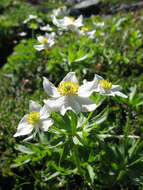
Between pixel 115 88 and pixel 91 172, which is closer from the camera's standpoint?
pixel 91 172

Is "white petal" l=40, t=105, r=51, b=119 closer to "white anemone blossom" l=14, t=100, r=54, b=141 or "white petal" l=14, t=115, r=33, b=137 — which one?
"white anemone blossom" l=14, t=100, r=54, b=141

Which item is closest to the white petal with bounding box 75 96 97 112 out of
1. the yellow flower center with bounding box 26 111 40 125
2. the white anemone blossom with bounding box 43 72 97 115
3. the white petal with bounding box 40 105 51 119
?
the white anemone blossom with bounding box 43 72 97 115

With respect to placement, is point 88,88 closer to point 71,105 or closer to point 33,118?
point 71,105

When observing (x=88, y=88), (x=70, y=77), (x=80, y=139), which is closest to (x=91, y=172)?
(x=80, y=139)

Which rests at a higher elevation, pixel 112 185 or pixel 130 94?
pixel 130 94

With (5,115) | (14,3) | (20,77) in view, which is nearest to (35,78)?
(20,77)

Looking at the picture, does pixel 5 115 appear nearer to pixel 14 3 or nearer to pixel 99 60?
pixel 99 60

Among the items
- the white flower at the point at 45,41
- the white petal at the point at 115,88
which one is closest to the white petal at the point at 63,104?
the white petal at the point at 115,88
